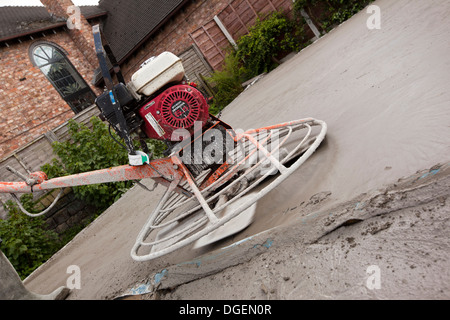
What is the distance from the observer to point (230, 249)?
73.7 inches

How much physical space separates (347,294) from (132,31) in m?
14.0

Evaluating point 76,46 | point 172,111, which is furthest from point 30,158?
point 76,46

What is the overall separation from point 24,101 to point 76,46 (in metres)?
3.70

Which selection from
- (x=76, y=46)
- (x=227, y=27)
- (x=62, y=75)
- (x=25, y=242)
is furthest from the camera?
(x=76, y=46)

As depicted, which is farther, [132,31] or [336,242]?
[132,31]

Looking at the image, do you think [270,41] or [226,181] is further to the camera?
[270,41]

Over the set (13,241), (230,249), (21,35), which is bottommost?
(230,249)

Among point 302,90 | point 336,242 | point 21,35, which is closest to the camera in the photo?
point 336,242

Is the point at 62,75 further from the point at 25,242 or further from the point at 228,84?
the point at 25,242

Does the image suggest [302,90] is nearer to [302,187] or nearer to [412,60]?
[412,60]

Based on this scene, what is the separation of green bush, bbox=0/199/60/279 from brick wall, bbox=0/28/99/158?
554 cm

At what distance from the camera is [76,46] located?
1234 cm

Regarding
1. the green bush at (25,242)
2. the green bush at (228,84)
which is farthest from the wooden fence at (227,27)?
the green bush at (25,242)
